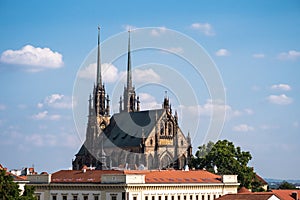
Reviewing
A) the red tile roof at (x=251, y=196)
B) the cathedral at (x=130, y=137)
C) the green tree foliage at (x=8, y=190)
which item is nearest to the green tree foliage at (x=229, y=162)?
the cathedral at (x=130, y=137)

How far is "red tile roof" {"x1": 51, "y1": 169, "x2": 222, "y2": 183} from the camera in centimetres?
10544

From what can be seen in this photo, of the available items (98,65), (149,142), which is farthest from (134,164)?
(98,65)

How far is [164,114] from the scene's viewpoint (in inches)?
6220

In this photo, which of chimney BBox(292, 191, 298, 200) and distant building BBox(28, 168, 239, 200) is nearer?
distant building BBox(28, 168, 239, 200)

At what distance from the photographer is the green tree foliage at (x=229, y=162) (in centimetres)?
13912

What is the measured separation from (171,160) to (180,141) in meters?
4.69

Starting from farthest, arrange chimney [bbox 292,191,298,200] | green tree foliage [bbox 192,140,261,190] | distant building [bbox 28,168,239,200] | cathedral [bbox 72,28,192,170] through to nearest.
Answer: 1. cathedral [bbox 72,28,192,170]
2. green tree foliage [bbox 192,140,261,190]
3. chimney [bbox 292,191,298,200]
4. distant building [bbox 28,168,239,200]

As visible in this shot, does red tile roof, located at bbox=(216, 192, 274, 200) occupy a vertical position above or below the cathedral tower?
below

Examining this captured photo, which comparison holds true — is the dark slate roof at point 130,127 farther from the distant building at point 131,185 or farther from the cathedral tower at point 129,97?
the distant building at point 131,185

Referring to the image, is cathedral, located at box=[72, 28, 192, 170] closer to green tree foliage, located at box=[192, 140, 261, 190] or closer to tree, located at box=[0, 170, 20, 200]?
green tree foliage, located at box=[192, 140, 261, 190]

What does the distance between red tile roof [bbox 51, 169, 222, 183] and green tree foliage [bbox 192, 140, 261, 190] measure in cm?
2517

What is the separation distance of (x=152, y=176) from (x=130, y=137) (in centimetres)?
5550

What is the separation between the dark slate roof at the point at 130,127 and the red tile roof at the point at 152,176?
44.0 m

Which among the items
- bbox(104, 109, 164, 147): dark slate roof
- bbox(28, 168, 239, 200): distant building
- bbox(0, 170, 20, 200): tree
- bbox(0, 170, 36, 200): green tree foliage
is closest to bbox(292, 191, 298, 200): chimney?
bbox(28, 168, 239, 200): distant building
